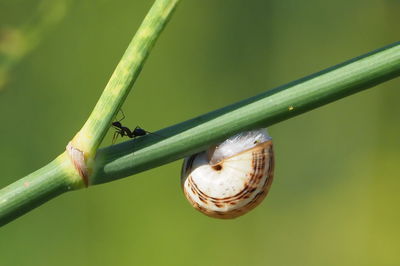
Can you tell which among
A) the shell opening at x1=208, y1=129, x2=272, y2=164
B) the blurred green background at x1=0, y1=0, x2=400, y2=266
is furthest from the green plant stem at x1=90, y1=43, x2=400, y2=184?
the blurred green background at x1=0, y1=0, x2=400, y2=266

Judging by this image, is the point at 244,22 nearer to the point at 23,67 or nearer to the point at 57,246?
the point at 23,67

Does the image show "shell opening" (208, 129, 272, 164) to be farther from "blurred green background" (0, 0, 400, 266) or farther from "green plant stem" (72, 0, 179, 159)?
"blurred green background" (0, 0, 400, 266)

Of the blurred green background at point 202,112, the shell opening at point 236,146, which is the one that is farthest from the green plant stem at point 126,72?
the blurred green background at point 202,112

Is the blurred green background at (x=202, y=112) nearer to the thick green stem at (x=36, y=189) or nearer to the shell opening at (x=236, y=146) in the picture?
the shell opening at (x=236, y=146)

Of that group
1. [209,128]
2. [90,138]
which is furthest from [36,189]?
[209,128]

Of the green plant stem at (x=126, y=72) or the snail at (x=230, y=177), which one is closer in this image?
the green plant stem at (x=126, y=72)

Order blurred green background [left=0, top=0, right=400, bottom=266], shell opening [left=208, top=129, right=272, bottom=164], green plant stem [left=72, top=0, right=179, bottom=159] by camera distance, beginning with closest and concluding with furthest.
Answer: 1. green plant stem [left=72, top=0, right=179, bottom=159]
2. shell opening [left=208, top=129, right=272, bottom=164]
3. blurred green background [left=0, top=0, right=400, bottom=266]

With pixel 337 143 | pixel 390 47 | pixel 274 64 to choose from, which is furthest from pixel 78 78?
pixel 390 47
